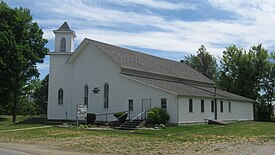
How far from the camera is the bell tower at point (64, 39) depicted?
38.8 m

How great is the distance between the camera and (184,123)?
2980 centimetres

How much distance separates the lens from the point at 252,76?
57.4m

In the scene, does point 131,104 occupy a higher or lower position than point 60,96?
lower

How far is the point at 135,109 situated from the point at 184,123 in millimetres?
4873

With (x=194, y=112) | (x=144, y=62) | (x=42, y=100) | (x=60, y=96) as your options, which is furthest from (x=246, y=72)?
(x=42, y=100)

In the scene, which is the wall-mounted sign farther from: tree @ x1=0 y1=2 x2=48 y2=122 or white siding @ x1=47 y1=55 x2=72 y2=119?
tree @ x1=0 y1=2 x2=48 y2=122

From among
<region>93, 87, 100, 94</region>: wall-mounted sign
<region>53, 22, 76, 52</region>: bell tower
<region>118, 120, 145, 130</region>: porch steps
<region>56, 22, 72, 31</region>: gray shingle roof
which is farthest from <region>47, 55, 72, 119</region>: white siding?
<region>118, 120, 145, 130</region>: porch steps

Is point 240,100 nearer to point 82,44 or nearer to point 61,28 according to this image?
point 82,44

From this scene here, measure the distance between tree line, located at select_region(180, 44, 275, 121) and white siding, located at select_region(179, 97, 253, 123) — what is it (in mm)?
11678

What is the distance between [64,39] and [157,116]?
1628 centimetres

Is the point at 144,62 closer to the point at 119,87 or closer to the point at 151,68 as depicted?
the point at 151,68

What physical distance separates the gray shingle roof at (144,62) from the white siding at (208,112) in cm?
611

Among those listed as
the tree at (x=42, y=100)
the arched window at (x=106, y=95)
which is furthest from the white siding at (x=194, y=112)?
the tree at (x=42, y=100)

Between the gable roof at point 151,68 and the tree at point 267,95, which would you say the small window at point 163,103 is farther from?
the tree at point 267,95
